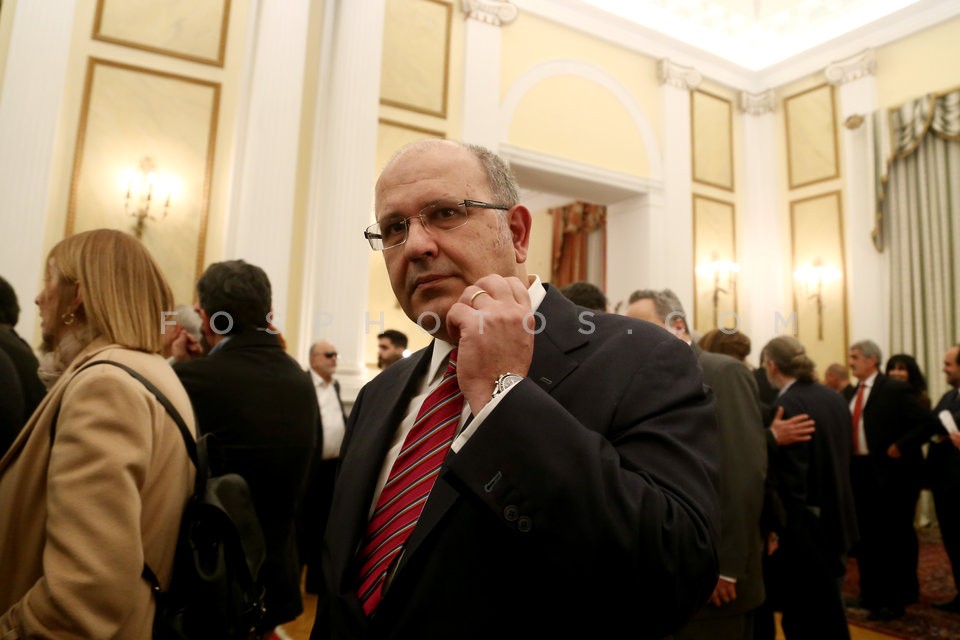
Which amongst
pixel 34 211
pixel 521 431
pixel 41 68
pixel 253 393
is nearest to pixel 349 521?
pixel 521 431

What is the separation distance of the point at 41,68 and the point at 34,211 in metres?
1.10

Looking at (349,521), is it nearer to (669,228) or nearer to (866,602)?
(866,602)

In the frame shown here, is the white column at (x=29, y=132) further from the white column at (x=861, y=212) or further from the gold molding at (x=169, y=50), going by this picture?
the white column at (x=861, y=212)

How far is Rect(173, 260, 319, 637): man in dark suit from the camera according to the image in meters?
2.01

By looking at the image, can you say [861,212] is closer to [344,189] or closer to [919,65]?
[919,65]

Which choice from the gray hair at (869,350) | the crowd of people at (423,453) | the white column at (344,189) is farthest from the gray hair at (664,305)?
the white column at (344,189)

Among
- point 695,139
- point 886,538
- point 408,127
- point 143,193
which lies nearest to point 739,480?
point 886,538

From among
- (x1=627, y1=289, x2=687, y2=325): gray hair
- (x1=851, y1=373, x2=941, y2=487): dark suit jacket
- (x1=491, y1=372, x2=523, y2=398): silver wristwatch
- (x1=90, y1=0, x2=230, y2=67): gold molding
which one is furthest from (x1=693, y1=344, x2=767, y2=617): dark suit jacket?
(x1=90, y1=0, x2=230, y2=67): gold molding

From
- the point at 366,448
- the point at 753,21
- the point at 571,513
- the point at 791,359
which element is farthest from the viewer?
the point at 753,21

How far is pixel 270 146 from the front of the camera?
17.5 feet

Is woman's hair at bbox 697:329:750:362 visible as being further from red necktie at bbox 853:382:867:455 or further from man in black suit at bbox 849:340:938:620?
red necktie at bbox 853:382:867:455

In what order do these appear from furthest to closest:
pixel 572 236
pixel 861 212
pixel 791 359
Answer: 1. pixel 572 236
2. pixel 861 212
3. pixel 791 359

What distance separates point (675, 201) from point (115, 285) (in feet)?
24.3

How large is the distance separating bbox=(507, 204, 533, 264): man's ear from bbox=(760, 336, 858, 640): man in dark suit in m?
2.06
